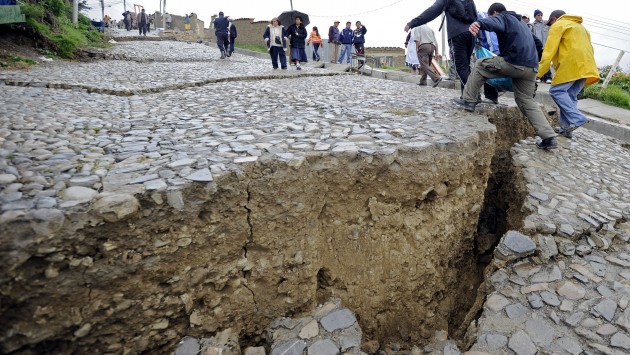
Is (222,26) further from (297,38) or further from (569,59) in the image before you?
(569,59)

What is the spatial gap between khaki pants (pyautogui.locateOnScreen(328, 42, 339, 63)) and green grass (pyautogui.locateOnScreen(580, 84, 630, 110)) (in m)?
9.56

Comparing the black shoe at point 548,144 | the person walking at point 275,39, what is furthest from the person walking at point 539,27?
the black shoe at point 548,144

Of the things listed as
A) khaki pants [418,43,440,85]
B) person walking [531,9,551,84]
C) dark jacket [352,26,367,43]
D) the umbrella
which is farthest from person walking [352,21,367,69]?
person walking [531,9,551,84]

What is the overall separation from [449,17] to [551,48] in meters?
1.65

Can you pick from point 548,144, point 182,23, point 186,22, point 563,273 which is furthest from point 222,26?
point 182,23

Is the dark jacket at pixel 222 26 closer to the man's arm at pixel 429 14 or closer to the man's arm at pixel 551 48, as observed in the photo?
the man's arm at pixel 429 14

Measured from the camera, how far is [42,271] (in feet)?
6.53

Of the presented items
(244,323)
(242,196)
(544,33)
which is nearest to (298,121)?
(242,196)

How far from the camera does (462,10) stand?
19.4 feet

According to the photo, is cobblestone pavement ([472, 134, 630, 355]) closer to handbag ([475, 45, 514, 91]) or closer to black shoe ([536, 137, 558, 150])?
black shoe ([536, 137, 558, 150])

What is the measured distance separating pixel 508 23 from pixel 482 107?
1.35 meters

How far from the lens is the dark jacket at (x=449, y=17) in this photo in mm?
5945

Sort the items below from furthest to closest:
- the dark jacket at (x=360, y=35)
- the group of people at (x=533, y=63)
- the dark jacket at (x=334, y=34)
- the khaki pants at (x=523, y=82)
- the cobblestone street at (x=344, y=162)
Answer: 1. the dark jacket at (x=334, y=34)
2. the dark jacket at (x=360, y=35)
3. the khaki pants at (x=523, y=82)
4. the group of people at (x=533, y=63)
5. the cobblestone street at (x=344, y=162)

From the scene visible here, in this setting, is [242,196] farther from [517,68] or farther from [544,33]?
[544,33]
